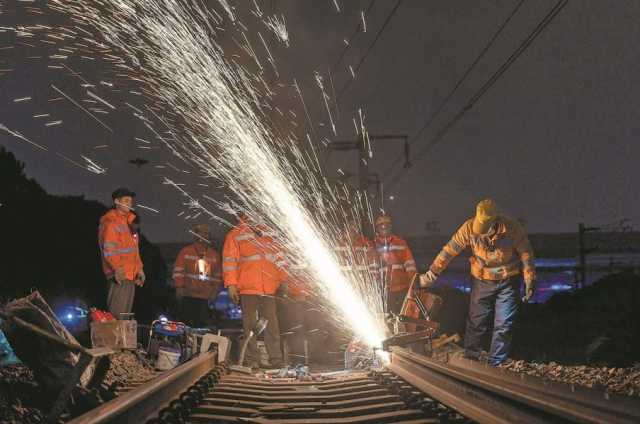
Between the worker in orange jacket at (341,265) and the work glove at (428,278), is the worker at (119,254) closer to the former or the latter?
the worker in orange jacket at (341,265)

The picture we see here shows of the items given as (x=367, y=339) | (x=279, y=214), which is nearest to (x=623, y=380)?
(x=367, y=339)

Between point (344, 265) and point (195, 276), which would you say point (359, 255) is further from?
point (195, 276)

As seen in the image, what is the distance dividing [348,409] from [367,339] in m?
3.51

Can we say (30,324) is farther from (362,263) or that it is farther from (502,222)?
(362,263)

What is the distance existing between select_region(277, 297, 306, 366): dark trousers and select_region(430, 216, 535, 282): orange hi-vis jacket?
2.88 meters

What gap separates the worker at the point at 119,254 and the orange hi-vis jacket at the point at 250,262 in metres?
1.30

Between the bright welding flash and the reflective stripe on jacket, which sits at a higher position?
the reflective stripe on jacket

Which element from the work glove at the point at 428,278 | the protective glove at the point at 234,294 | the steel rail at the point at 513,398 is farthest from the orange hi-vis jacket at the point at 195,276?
the steel rail at the point at 513,398

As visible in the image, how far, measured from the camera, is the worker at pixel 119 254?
311 inches

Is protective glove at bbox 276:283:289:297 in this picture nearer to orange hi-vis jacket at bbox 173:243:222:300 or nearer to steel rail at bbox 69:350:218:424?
orange hi-vis jacket at bbox 173:243:222:300

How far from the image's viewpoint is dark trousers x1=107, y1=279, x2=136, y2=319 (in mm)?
7895

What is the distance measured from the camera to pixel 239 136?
11.1 meters

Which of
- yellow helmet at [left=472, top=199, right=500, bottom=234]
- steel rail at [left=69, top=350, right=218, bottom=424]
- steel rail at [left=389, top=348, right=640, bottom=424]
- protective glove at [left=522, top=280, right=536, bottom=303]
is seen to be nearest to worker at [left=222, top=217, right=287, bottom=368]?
steel rail at [left=69, top=350, right=218, bottom=424]

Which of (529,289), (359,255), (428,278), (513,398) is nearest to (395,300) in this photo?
(359,255)
